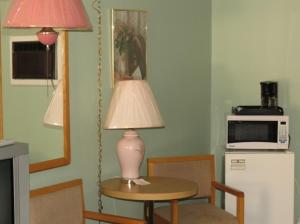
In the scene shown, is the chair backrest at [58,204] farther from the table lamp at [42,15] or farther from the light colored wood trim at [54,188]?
the table lamp at [42,15]

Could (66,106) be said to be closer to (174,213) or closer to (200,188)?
(174,213)

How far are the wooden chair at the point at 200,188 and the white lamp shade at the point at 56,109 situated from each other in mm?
826

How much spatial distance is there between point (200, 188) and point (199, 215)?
1.18 ft

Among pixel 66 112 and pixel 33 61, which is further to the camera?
→ pixel 66 112

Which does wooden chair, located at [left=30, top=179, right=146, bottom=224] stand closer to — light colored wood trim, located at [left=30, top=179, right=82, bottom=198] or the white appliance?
light colored wood trim, located at [left=30, top=179, right=82, bottom=198]

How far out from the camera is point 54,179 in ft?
11.0

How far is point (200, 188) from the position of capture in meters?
4.13

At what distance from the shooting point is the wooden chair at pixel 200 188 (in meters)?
3.74

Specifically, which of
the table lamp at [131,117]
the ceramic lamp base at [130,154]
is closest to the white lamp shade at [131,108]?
the table lamp at [131,117]

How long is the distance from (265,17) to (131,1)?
1250 mm

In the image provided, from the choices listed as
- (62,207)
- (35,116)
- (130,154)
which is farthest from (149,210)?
(35,116)

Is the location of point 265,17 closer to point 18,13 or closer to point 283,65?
point 283,65

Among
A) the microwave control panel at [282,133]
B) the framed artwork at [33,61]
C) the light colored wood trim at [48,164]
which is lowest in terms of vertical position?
the light colored wood trim at [48,164]

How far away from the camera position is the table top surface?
328cm
